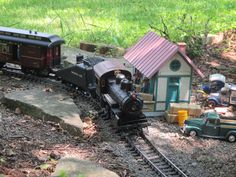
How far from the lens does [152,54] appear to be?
12461mm

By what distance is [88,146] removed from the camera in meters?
10.0

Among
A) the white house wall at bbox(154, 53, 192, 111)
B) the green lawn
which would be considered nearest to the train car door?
the green lawn

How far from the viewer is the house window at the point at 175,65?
12.1 metres

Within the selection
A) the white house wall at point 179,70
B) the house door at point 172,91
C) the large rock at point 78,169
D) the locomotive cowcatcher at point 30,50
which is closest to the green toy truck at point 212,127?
the house door at point 172,91

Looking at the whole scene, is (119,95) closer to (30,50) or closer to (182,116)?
(182,116)

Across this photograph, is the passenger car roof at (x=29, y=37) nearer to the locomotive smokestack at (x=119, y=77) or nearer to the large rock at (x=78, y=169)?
the locomotive smokestack at (x=119, y=77)

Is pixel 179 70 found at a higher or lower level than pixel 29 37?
lower

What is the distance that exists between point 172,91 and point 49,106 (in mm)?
3249

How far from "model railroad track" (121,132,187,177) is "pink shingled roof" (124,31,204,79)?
1.78 meters

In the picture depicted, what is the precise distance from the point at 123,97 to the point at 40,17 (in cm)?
1213

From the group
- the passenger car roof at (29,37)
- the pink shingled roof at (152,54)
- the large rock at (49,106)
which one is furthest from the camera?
the passenger car roof at (29,37)

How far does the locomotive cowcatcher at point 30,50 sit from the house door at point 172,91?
4096 millimetres

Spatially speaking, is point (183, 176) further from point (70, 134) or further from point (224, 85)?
point (224, 85)

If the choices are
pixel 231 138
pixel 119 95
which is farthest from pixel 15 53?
pixel 231 138
